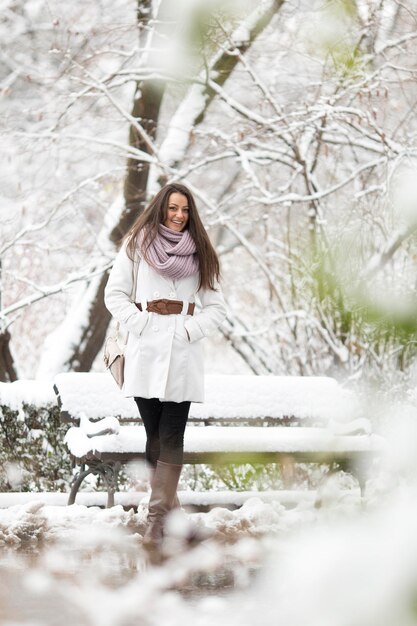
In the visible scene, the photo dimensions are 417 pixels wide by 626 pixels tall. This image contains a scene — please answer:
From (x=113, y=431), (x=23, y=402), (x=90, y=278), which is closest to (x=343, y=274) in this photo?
(x=113, y=431)

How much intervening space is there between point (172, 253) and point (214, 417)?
7.81 ft

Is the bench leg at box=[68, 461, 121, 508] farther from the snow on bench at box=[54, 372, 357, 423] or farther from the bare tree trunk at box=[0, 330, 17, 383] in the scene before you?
the bare tree trunk at box=[0, 330, 17, 383]

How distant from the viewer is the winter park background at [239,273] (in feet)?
2.06

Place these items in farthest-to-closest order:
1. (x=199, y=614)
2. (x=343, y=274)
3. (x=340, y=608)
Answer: (x=199, y=614) → (x=343, y=274) → (x=340, y=608)

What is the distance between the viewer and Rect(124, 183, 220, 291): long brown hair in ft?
16.2

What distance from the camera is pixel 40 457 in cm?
704

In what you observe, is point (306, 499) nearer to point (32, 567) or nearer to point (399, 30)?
point (32, 567)

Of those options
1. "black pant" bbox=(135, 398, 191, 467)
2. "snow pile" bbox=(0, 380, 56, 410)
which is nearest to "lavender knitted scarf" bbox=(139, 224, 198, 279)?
"black pant" bbox=(135, 398, 191, 467)

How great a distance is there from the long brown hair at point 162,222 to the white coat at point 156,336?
0.10 metres

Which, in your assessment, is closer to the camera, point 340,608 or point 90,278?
point 340,608

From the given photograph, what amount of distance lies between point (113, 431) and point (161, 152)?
4617 millimetres

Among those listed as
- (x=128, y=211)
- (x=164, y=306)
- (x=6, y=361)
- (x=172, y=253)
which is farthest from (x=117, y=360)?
(x=6, y=361)

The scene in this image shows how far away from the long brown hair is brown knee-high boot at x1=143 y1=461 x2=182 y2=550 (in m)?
0.95

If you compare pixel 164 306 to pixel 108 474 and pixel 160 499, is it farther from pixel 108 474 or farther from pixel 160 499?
pixel 108 474
